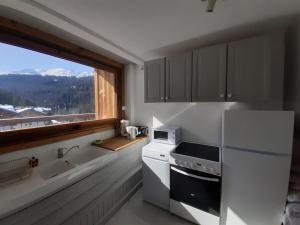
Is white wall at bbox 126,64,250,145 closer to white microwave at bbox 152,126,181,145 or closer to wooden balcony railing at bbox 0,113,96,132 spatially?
white microwave at bbox 152,126,181,145

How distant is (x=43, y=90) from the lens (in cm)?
172

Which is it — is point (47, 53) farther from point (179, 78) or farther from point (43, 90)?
point (179, 78)

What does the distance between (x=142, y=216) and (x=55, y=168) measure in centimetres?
127

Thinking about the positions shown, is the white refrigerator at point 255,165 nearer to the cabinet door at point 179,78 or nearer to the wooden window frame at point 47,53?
the cabinet door at point 179,78

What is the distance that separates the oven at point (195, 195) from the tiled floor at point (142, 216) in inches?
5.0

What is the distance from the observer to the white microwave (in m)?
2.08

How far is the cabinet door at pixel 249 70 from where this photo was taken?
56.3 inches

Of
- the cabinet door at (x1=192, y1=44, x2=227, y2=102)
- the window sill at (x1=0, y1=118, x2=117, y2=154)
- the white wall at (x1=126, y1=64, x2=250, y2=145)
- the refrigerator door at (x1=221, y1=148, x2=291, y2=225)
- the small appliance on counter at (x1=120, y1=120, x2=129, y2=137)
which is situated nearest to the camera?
the refrigerator door at (x1=221, y1=148, x2=291, y2=225)

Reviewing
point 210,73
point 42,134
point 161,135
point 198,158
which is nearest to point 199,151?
point 198,158

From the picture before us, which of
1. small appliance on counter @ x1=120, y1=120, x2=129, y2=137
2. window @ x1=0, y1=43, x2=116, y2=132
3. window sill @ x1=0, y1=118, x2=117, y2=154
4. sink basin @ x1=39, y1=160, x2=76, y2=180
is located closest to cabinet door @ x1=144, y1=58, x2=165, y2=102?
small appliance on counter @ x1=120, y1=120, x2=129, y2=137

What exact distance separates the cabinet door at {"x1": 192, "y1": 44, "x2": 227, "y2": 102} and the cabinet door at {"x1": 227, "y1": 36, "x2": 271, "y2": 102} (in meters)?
0.07

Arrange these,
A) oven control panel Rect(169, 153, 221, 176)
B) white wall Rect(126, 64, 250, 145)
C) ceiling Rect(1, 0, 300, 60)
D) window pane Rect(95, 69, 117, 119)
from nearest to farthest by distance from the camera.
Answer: ceiling Rect(1, 0, 300, 60) < oven control panel Rect(169, 153, 221, 176) < white wall Rect(126, 64, 250, 145) < window pane Rect(95, 69, 117, 119)

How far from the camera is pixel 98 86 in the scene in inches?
96.1

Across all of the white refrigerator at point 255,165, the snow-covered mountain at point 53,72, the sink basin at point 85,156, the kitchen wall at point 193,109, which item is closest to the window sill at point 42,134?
the sink basin at point 85,156
